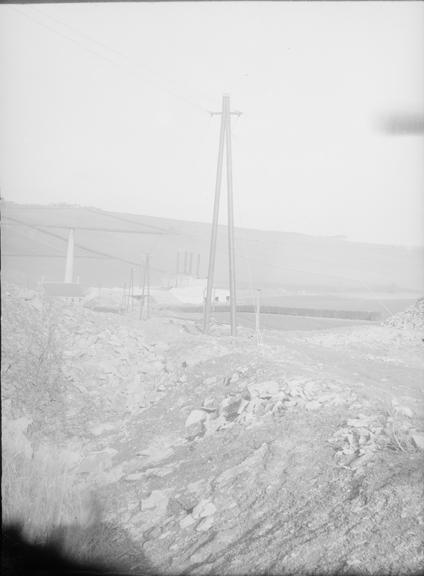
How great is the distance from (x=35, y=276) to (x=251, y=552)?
13.9 feet

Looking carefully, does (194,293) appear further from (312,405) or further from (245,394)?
(312,405)

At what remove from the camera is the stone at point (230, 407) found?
616 centimetres

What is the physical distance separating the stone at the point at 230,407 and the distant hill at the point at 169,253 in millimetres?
2865

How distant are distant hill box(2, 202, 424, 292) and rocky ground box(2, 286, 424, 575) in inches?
27.4

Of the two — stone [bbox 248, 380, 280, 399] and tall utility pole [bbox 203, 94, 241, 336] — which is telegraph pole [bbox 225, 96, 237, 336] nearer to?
tall utility pole [bbox 203, 94, 241, 336]

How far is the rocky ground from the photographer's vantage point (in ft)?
13.3

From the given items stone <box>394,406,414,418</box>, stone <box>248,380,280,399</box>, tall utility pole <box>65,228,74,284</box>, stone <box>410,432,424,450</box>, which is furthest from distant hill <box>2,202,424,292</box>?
stone <box>394,406,414,418</box>

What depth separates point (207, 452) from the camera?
5.56 m

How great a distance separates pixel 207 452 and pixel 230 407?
0.89 metres

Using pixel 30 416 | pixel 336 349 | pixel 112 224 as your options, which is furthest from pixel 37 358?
pixel 112 224

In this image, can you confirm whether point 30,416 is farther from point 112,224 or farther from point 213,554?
point 112,224

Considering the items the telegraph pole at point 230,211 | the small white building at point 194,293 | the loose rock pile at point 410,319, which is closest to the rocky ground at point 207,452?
the telegraph pole at point 230,211

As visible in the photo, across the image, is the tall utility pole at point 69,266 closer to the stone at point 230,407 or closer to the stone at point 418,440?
the stone at point 230,407

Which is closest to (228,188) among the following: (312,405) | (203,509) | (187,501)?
(312,405)
